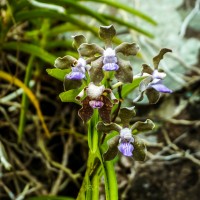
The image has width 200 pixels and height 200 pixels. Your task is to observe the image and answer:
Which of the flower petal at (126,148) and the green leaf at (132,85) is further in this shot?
the green leaf at (132,85)

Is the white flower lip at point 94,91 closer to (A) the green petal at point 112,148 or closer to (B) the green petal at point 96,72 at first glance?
(B) the green petal at point 96,72

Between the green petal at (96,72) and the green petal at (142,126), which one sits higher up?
the green petal at (96,72)

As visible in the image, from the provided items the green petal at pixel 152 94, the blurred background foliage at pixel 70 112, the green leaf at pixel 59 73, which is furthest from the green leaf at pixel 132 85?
the blurred background foliage at pixel 70 112

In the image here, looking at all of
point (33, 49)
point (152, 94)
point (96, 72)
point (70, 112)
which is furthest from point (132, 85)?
point (70, 112)

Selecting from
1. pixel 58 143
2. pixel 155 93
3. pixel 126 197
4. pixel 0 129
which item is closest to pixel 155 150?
pixel 126 197

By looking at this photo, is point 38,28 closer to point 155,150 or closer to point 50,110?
point 50,110

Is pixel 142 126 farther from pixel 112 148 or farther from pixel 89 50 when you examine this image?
pixel 89 50

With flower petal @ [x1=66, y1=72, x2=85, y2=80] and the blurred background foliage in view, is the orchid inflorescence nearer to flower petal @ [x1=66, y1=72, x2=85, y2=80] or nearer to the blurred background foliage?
flower petal @ [x1=66, y1=72, x2=85, y2=80]
